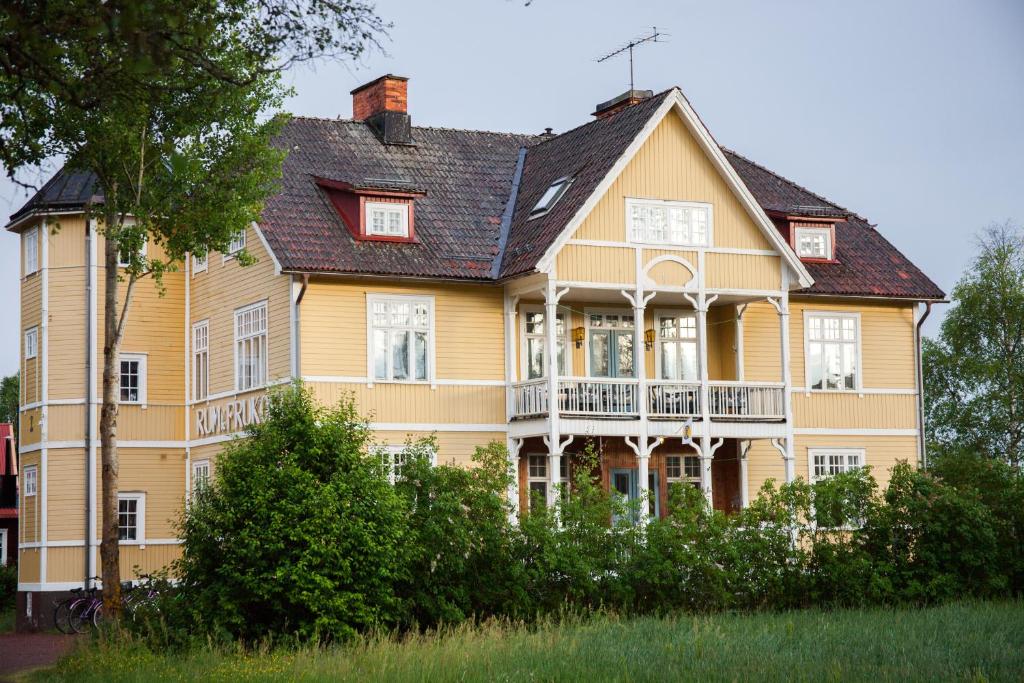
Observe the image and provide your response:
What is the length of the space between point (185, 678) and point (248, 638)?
3.52m

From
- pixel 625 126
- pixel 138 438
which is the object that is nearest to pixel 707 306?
pixel 625 126

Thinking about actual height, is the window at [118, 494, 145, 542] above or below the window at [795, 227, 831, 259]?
below

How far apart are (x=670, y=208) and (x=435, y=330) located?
546 cm

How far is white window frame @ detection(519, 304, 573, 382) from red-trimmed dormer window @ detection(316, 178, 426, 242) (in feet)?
9.38

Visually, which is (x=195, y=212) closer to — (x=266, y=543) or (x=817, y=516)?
(x=266, y=543)

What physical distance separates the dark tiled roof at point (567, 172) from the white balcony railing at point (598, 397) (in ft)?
8.24

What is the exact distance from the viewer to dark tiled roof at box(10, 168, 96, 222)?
113 feet

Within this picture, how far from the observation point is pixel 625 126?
32.8 meters

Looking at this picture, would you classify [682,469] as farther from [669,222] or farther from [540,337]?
[669,222]

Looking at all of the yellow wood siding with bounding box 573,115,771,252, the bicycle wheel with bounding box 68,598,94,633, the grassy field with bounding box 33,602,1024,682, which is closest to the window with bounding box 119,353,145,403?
the bicycle wheel with bounding box 68,598,94,633

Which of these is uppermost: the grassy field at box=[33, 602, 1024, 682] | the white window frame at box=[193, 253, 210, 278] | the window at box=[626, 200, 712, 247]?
the window at box=[626, 200, 712, 247]

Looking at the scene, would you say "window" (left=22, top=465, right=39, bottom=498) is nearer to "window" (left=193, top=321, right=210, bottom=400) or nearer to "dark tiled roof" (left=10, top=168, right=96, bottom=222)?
"window" (left=193, top=321, right=210, bottom=400)

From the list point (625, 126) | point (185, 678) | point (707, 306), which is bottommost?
point (185, 678)

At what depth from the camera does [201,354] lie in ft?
113
